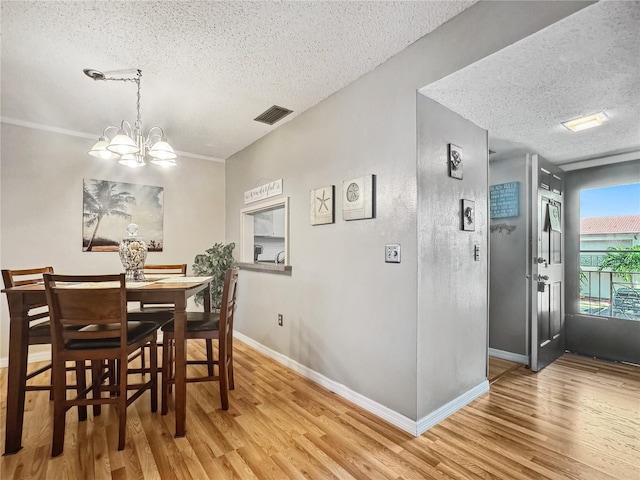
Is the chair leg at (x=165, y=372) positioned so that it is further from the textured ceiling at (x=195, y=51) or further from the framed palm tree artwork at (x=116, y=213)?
the framed palm tree artwork at (x=116, y=213)

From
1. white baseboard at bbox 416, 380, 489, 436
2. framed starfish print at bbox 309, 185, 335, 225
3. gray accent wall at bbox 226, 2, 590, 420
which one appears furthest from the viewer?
framed starfish print at bbox 309, 185, 335, 225

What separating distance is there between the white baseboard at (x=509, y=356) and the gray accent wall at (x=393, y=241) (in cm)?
102

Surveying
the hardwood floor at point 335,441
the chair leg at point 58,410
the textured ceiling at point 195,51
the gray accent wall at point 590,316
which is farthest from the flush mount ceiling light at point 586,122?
the chair leg at point 58,410

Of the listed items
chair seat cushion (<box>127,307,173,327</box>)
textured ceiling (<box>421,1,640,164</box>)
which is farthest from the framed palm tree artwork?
textured ceiling (<box>421,1,640,164</box>)

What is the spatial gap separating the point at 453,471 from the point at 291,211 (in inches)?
93.5

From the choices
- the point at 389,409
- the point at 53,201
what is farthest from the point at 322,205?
the point at 53,201

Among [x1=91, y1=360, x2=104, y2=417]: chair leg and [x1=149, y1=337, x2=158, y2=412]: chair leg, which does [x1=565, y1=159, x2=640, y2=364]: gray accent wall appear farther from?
[x1=91, y1=360, x2=104, y2=417]: chair leg

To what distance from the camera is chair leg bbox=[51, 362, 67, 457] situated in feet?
5.72

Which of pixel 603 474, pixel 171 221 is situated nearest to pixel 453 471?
pixel 603 474

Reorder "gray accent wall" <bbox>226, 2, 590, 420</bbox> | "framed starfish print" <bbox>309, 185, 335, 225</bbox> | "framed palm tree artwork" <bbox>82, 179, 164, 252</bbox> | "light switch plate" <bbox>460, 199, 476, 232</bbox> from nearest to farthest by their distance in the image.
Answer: "gray accent wall" <bbox>226, 2, 590, 420</bbox> < "light switch plate" <bbox>460, 199, 476, 232</bbox> < "framed starfish print" <bbox>309, 185, 335, 225</bbox> < "framed palm tree artwork" <bbox>82, 179, 164, 252</bbox>

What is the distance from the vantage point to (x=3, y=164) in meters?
3.19

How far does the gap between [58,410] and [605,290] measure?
15.8 ft

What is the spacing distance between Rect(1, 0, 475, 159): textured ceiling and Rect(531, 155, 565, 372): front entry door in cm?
206

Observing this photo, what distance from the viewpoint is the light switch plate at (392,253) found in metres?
2.12
